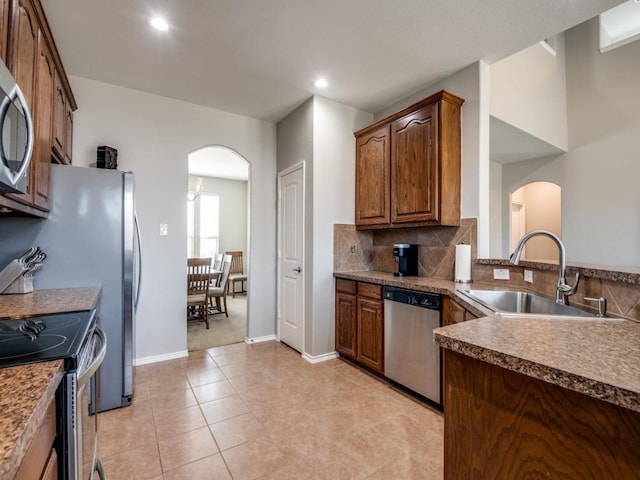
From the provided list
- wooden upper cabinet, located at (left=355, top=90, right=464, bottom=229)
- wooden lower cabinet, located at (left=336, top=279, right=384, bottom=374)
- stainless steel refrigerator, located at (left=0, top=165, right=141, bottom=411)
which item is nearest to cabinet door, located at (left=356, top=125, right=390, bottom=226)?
wooden upper cabinet, located at (left=355, top=90, right=464, bottom=229)

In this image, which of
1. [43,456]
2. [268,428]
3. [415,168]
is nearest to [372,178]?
[415,168]

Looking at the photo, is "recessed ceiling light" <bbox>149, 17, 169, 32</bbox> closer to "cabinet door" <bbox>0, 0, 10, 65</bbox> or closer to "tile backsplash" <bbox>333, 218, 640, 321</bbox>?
"cabinet door" <bbox>0, 0, 10, 65</bbox>

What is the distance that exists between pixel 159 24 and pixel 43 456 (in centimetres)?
247

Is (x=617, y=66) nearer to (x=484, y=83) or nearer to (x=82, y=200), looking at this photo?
(x=484, y=83)

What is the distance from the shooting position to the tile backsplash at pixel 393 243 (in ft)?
9.00

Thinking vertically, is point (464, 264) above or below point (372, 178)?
below

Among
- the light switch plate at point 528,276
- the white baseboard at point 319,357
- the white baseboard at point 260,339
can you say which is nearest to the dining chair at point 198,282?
the white baseboard at point 260,339

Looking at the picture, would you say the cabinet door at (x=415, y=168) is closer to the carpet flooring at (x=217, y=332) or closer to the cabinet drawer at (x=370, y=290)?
the cabinet drawer at (x=370, y=290)

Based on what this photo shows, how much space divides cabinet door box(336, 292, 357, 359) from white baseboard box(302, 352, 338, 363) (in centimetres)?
8

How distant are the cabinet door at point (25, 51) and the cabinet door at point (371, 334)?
2445 mm

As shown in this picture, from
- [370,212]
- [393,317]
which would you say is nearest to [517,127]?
[370,212]

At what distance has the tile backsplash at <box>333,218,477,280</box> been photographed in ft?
9.00

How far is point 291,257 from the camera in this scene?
3543mm

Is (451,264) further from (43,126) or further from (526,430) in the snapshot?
(43,126)
